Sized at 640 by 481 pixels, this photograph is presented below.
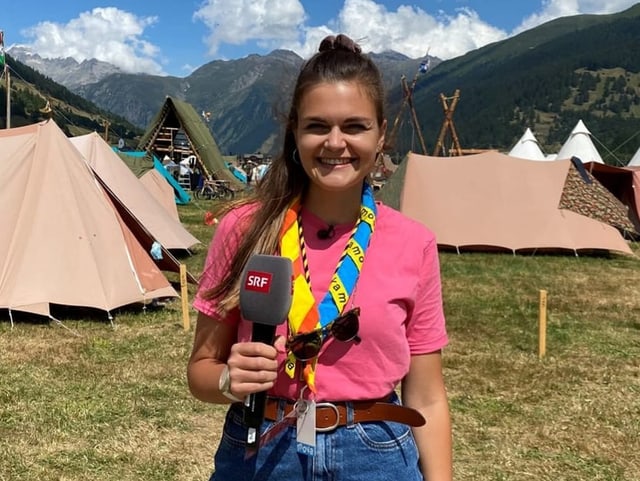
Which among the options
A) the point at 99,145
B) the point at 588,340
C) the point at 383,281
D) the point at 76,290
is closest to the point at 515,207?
the point at 588,340

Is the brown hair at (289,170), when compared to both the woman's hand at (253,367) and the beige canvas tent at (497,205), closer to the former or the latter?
→ the woman's hand at (253,367)

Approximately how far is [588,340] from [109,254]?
215 inches

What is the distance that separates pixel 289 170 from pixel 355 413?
2.09 ft

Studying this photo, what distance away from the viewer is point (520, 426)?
4.89 m

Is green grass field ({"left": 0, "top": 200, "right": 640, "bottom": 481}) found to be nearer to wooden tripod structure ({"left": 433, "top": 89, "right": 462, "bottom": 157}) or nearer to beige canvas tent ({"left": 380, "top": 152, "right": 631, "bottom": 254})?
beige canvas tent ({"left": 380, "top": 152, "right": 631, "bottom": 254})

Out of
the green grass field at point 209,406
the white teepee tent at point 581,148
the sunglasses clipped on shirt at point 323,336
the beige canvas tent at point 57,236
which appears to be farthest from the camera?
the white teepee tent at point 581,148

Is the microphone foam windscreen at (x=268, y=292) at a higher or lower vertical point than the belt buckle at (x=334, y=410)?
higher

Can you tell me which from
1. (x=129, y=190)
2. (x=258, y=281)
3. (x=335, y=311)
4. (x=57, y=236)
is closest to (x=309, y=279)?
(x=335, y=311)

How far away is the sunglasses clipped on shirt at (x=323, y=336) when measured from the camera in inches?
57.7

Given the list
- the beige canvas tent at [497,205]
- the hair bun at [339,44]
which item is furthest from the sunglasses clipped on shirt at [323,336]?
the beige canvas tent at [497,205]

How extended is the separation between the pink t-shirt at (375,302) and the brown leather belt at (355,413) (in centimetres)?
2

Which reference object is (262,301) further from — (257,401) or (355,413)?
(355,413)

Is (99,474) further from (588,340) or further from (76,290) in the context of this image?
(588,340)

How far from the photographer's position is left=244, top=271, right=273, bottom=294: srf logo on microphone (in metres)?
1.30
